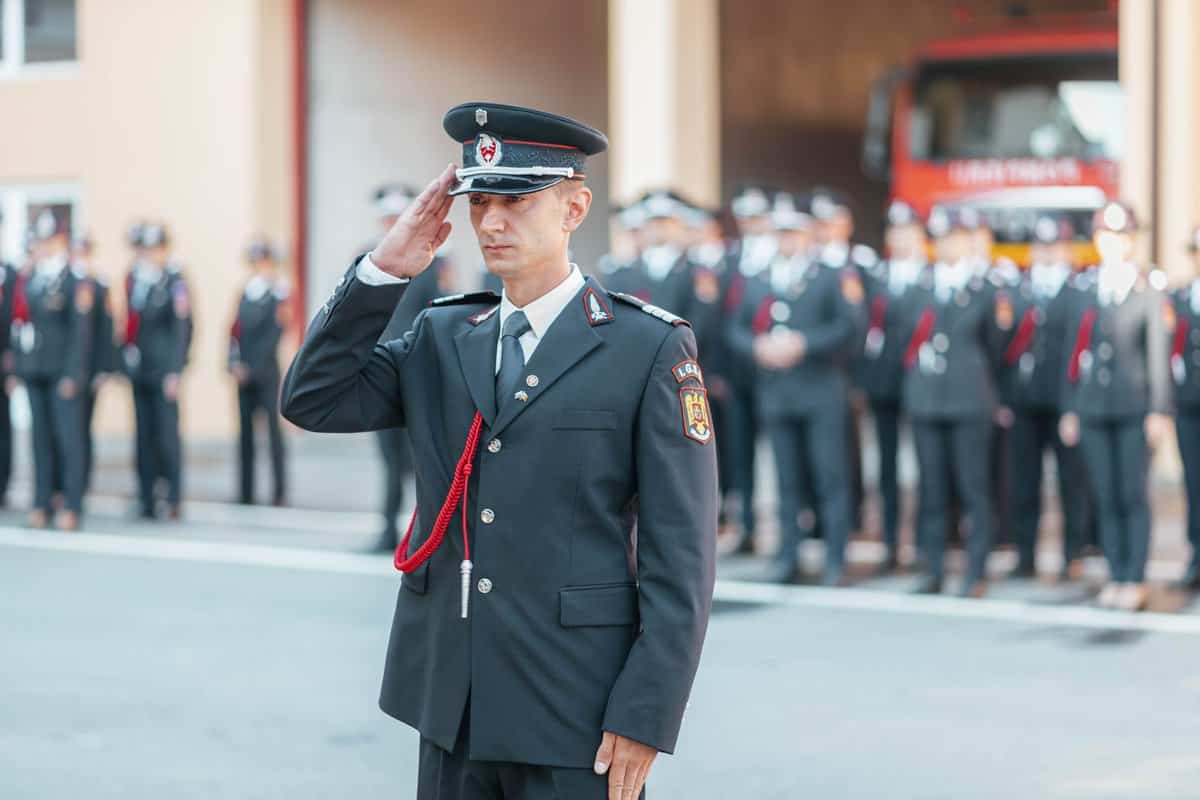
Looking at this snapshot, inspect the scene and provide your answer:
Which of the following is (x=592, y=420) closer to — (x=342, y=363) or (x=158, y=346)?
(x=342, y=363)

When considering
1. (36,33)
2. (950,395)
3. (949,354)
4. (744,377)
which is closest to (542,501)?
(950,395)

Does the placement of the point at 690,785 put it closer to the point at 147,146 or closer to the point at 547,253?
the point at 547,253

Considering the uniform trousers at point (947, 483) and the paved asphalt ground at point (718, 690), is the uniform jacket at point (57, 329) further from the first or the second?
the uniform trousers at point (947, 483)

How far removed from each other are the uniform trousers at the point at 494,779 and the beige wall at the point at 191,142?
14271 millimetres

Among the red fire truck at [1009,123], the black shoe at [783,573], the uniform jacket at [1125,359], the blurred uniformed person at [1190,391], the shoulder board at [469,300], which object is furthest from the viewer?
the red fire truck at [1009,123]

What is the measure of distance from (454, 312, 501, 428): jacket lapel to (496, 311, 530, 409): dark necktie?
0.01 meters

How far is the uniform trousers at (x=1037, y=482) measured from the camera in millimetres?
9648

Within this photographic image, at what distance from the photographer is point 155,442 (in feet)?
40.0

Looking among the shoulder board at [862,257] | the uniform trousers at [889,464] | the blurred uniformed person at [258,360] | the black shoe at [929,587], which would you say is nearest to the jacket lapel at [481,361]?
the black shoe at [929,587]

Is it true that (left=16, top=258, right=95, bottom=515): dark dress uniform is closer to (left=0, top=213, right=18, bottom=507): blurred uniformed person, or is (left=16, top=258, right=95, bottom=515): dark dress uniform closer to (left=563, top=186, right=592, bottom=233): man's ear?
(left=0, top=213, right=18, bottom=507): blurred uniformed person

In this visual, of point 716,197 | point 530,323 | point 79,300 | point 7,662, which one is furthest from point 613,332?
point 716,197

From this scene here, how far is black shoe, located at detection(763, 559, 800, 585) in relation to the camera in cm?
929

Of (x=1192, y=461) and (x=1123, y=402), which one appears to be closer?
(x=1123, y=402)

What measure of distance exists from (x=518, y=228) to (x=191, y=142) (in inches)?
588
